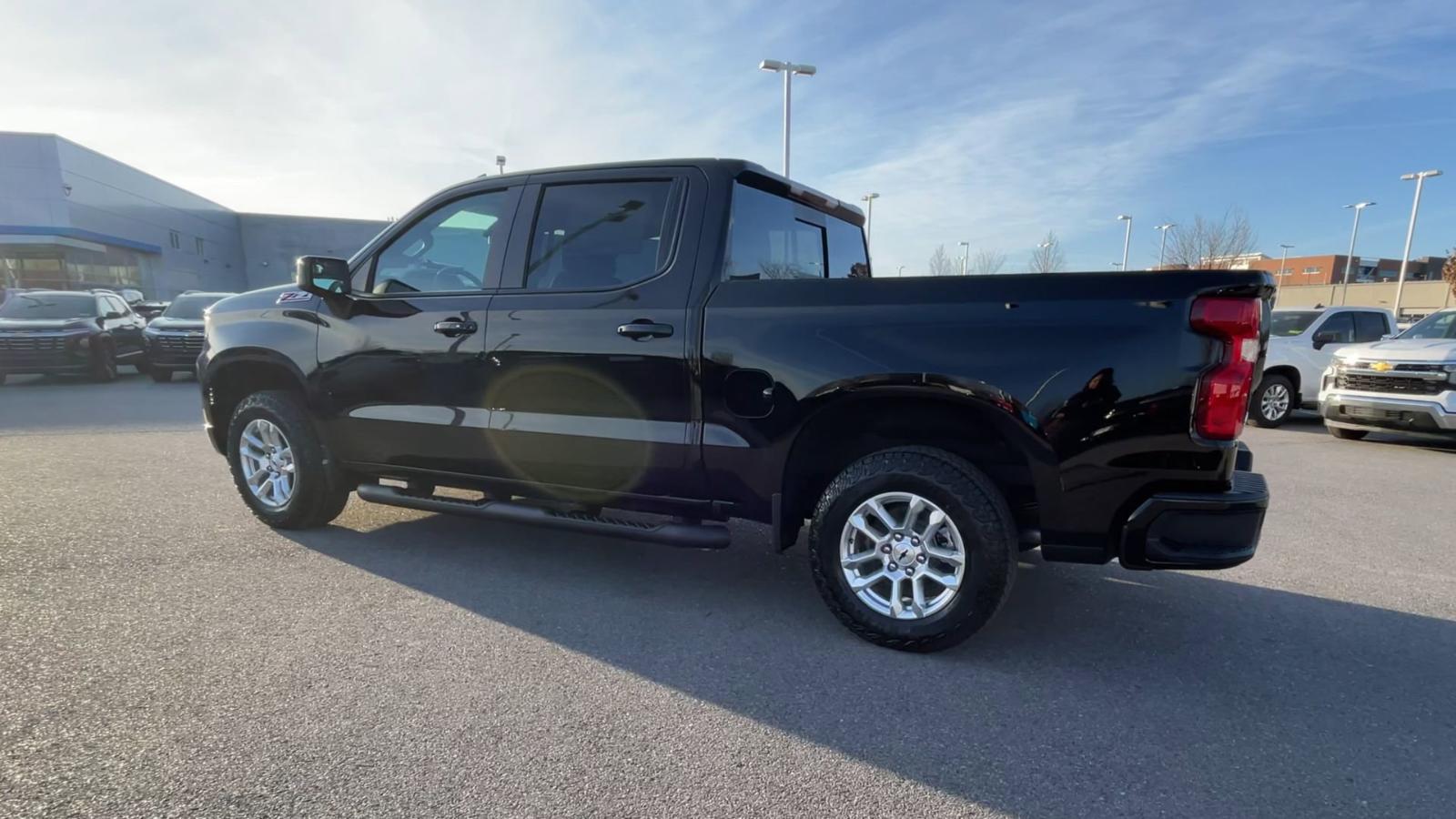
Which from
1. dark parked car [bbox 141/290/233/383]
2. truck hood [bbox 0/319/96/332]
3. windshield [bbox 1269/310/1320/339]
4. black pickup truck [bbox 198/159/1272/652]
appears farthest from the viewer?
dark parked car [bbox 141/290/233/383]

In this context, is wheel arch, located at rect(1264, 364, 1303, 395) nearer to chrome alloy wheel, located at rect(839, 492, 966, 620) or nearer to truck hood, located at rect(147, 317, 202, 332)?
chrome alloy wheel, located at rect(839, 492, 966, 620)

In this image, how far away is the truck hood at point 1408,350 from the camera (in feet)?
24.6

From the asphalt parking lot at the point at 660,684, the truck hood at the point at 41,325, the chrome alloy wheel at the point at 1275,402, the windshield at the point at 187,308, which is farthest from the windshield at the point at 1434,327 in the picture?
the truck hood at the point at 41,325

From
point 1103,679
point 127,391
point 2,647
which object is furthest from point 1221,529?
point 127,391

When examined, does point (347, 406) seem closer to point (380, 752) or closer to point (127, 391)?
point (380, 752)

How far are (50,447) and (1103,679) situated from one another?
8.95m

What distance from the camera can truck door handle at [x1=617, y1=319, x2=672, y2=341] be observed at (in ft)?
10.5

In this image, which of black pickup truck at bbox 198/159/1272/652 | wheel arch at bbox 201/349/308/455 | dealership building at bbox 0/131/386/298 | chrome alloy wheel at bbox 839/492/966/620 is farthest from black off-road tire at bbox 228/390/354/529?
dealership building at bbox 0/131/386/298

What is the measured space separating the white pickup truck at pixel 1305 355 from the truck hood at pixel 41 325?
741 inches

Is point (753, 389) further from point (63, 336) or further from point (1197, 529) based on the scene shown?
point (63, 336)

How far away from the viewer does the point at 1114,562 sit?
4.10 m

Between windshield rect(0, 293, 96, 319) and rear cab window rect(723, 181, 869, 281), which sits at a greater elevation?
rear cab window rect(723, 181, 869, 281)

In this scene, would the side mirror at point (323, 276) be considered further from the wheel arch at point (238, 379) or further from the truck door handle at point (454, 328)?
the truck door handle at point (454, 328)

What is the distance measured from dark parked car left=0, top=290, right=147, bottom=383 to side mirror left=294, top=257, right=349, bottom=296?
1250 cm
